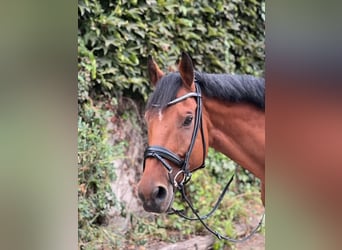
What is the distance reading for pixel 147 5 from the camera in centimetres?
182

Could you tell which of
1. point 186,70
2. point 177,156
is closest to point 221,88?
point 186,70

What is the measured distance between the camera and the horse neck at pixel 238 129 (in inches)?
63.6

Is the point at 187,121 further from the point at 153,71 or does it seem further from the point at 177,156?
the point at 153,71

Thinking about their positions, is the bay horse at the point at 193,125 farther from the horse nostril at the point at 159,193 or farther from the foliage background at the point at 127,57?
the foliage background at the point at 127,57

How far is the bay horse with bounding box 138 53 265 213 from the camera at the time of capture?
1.59m

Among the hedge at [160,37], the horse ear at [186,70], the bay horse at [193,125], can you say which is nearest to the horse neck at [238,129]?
the bay horse at [193,125]

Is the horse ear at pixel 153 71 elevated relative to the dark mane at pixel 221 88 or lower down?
elevated

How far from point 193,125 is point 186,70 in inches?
9.5

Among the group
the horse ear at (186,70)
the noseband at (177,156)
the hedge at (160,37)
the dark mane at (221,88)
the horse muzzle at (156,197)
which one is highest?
the hedge at (160,37)

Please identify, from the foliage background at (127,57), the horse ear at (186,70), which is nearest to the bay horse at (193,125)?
the horse ear at (186,70)

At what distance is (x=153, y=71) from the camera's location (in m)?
1.80

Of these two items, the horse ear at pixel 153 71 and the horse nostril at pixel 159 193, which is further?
the horse ear at pixel 153 71
